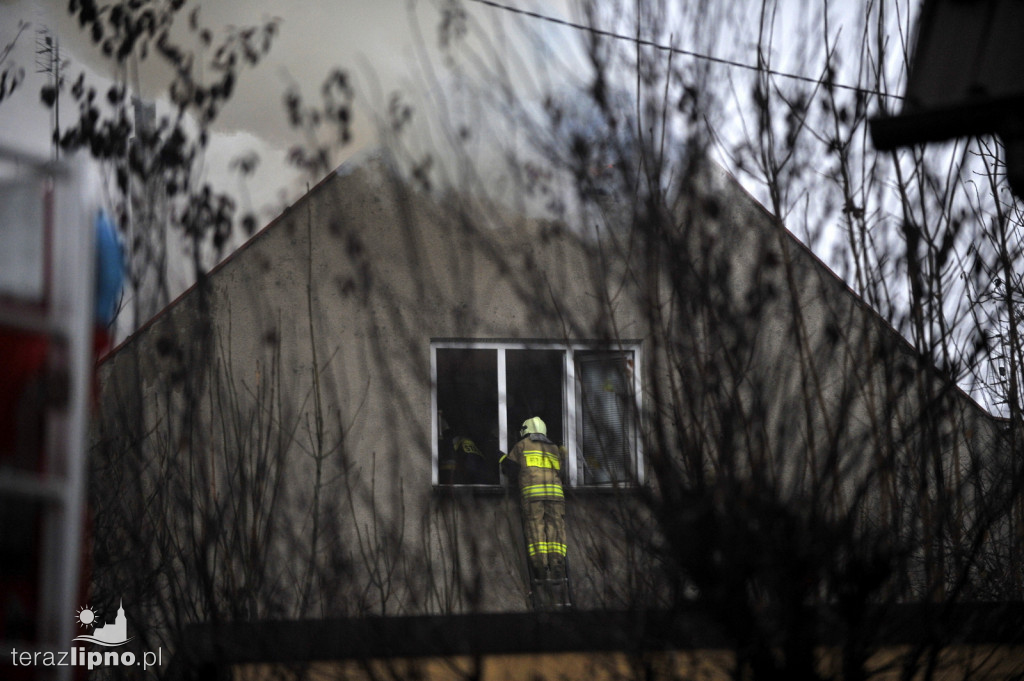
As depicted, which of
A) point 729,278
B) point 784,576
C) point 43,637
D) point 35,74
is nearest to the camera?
point 43,637

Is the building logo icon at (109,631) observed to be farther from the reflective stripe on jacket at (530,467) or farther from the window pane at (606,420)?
the reflective stripe on jacket at (530,467)

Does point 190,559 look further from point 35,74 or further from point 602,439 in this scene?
point 35,74

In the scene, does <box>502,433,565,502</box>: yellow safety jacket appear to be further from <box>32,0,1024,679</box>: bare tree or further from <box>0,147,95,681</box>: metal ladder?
<box>0,147,95,681</box>: metal ladder

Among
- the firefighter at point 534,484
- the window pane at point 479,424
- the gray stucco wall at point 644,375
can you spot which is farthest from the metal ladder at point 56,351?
the window pane at point 479,424

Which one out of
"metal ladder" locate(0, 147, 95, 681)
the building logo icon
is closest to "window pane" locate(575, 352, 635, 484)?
"metal ladder" locate(0, 147, 95, 681)

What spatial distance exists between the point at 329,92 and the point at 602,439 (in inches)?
63.6

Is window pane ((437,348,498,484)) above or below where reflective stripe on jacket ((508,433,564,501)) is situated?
above

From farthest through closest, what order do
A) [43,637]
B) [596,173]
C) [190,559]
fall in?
[190,559]
[596,173]
[43,637]

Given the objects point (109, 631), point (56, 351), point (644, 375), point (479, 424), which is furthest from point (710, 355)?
point (479, 424)

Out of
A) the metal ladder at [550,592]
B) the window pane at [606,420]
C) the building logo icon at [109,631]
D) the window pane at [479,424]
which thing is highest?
the window pane at [479,424]

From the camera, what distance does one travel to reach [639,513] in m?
3.25

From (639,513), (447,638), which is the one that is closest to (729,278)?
(639,513)

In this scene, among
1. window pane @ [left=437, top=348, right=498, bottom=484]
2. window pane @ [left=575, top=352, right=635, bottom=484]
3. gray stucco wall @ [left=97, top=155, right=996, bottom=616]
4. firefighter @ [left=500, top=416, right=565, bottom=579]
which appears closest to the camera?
gray stucco wall @ [left=97, top=155, right=996, bottom=616]

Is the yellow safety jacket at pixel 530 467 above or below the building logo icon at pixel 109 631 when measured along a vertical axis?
above
